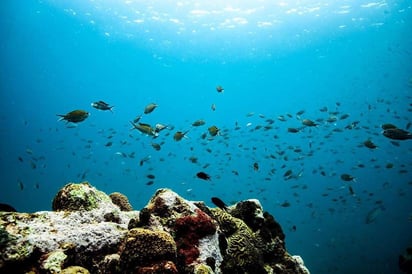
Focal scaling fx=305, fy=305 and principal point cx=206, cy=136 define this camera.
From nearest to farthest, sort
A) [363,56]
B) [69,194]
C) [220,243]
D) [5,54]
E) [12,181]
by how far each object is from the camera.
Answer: [69,194]
[220,243]
[363,56]
[5,54]
[12,181]

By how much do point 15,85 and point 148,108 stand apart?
8736 centimetres

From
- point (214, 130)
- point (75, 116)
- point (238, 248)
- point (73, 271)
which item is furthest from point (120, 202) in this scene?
point (214, 130)

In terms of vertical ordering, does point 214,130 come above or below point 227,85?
below

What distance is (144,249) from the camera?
3.62 meters

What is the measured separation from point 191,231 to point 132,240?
125 centimetres

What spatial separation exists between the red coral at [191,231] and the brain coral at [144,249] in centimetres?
67

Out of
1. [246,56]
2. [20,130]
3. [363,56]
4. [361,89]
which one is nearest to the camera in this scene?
[246,56]

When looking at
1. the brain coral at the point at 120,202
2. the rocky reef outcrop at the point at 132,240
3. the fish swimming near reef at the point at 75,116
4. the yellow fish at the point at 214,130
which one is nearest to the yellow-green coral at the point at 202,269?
the rocky reef outcrop at the point at 132,240

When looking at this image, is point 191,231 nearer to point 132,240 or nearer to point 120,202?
point 132,240

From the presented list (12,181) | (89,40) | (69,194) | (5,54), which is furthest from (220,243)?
(12,181)

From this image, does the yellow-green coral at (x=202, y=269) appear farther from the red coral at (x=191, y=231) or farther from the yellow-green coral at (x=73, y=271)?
the yellow-green coral at (x=73, y=271)

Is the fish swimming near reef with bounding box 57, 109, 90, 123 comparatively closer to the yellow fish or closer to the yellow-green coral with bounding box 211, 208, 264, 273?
the yellow fish

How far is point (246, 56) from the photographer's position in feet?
171

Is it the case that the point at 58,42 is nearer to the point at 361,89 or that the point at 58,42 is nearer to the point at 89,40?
the point at 89,40
